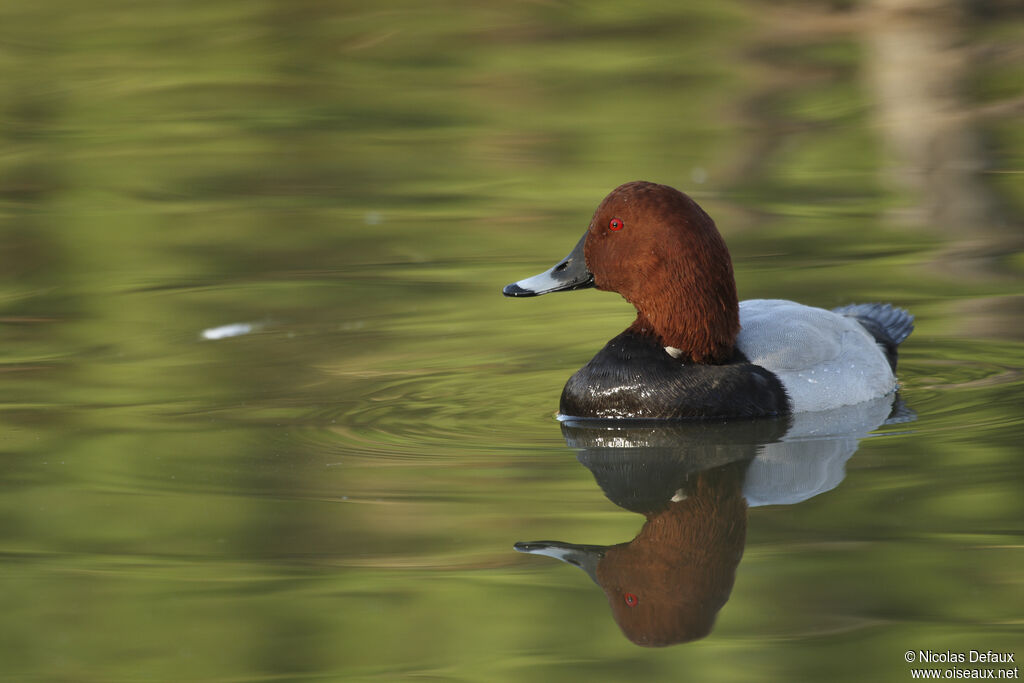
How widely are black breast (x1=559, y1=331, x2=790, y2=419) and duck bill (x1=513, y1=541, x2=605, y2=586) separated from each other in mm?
1662

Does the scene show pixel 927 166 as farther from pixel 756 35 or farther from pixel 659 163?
pixel 756 35

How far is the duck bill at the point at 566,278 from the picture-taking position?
7207 millimetres

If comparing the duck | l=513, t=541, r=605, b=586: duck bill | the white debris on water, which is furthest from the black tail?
the white debris on water

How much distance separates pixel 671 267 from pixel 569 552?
209cm

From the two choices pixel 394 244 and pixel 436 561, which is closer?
pixel 436 561

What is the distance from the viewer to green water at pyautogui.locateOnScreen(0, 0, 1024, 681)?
15.2 ft

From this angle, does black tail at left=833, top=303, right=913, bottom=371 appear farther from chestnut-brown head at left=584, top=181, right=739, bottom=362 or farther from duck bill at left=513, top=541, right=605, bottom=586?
duck bill at left=513, top=541, right=605, bottom=586

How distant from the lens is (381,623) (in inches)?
183

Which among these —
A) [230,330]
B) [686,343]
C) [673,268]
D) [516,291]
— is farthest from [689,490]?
[230,330]

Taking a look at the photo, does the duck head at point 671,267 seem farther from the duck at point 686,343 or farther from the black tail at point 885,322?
the black tail at point 885,322

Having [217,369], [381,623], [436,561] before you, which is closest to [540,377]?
[217,369]

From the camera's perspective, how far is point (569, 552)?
5.12 meters

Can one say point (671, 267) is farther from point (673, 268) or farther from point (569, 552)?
point (569, 552)

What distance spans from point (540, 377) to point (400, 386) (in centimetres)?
69
